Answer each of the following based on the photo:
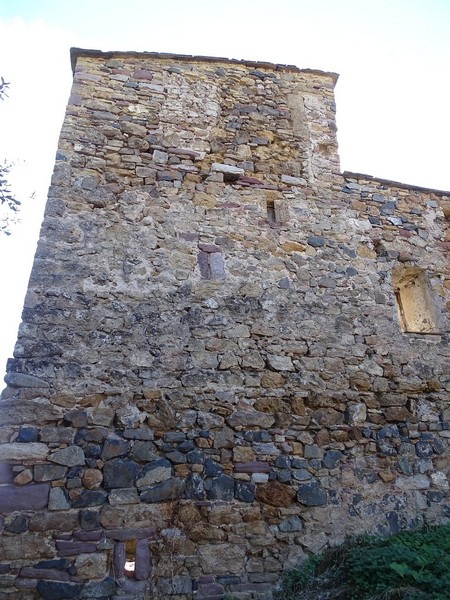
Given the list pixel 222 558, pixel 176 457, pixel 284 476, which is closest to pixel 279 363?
pixel 284 476

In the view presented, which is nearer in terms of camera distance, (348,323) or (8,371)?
(8,371)

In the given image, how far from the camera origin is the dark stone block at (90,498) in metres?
3.06

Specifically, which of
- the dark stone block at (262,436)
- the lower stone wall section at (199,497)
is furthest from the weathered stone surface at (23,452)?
the dark stone block at (262,436)

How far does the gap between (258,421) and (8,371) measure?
83.5 inches

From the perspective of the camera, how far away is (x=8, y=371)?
3.29 meters

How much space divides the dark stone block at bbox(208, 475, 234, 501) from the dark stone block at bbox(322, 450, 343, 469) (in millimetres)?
868

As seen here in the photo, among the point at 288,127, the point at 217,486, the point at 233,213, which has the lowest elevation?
the point at 217,486

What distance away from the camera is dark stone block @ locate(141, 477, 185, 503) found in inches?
126

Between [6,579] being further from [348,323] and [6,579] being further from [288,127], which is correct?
[288,127]

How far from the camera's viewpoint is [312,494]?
3469 millimetres

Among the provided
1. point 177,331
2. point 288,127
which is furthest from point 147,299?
point 288,127

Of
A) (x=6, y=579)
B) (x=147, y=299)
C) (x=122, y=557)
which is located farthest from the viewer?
(x=147, y=299)

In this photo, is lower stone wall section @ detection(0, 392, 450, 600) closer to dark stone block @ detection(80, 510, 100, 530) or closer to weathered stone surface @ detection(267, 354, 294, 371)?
dark stone block @ detection(80, 510, 100, 530)

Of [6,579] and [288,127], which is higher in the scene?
[288,127]
